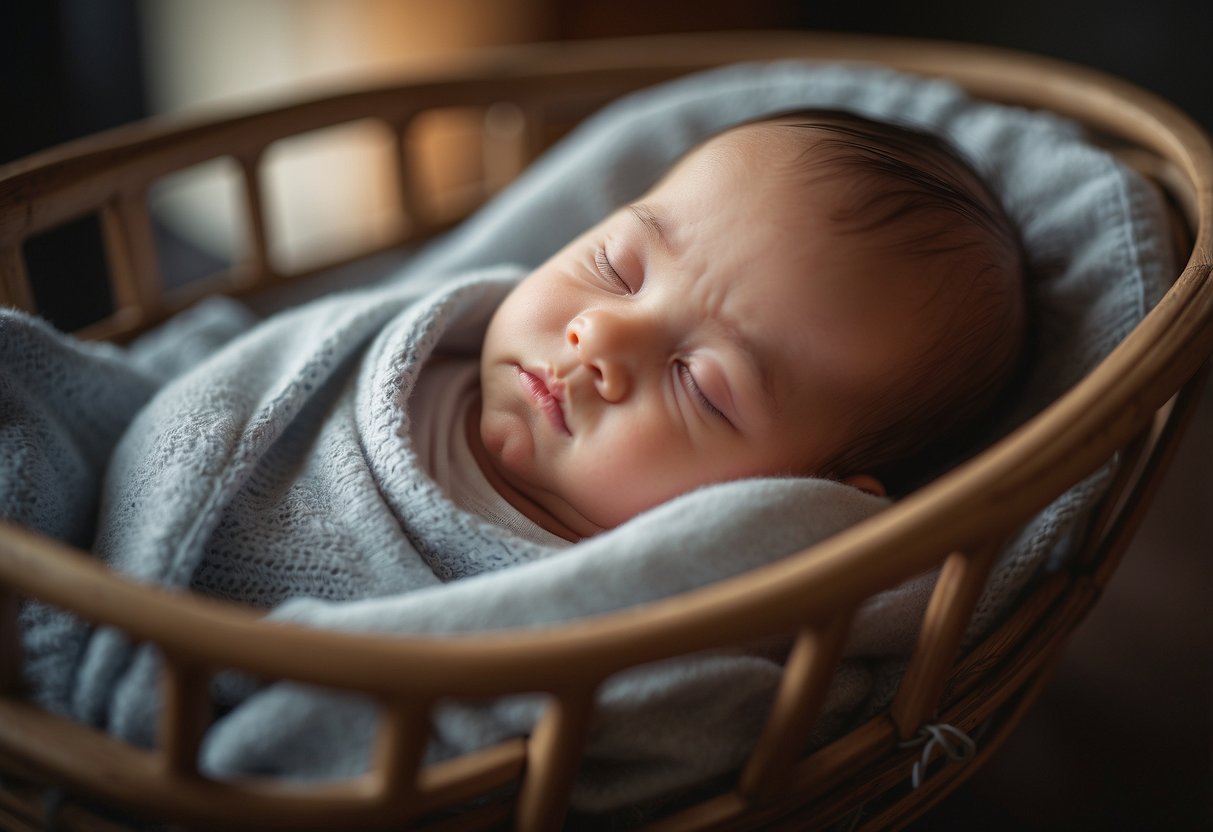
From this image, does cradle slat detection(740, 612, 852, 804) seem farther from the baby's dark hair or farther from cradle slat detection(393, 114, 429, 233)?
cradle slat detection(393, 114, 429, 233)

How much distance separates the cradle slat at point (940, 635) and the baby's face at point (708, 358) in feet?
0.61

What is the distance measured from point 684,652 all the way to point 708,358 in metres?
0.29

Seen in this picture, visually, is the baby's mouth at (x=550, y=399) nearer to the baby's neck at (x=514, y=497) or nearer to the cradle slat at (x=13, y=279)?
the baby's neck at (x=514, y=497)

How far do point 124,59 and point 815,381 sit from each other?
1.72m

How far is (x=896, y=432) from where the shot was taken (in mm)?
769

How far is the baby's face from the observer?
71 cm

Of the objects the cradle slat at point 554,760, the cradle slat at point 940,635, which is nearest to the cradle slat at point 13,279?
the cradle slat at point 554,760

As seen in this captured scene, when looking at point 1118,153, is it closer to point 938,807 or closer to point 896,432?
point 896,432

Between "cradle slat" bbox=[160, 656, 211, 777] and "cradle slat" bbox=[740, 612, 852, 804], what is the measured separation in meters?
0.28

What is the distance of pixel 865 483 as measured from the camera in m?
0.77

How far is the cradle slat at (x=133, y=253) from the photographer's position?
36.5 inches

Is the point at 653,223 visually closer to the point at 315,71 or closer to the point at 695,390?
the point at 695,390

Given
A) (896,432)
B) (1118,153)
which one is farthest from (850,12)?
(896,432)

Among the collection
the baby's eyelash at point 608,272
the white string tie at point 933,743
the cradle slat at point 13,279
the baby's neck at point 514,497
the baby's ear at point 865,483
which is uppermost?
the baby's eyelash at point 608,272
